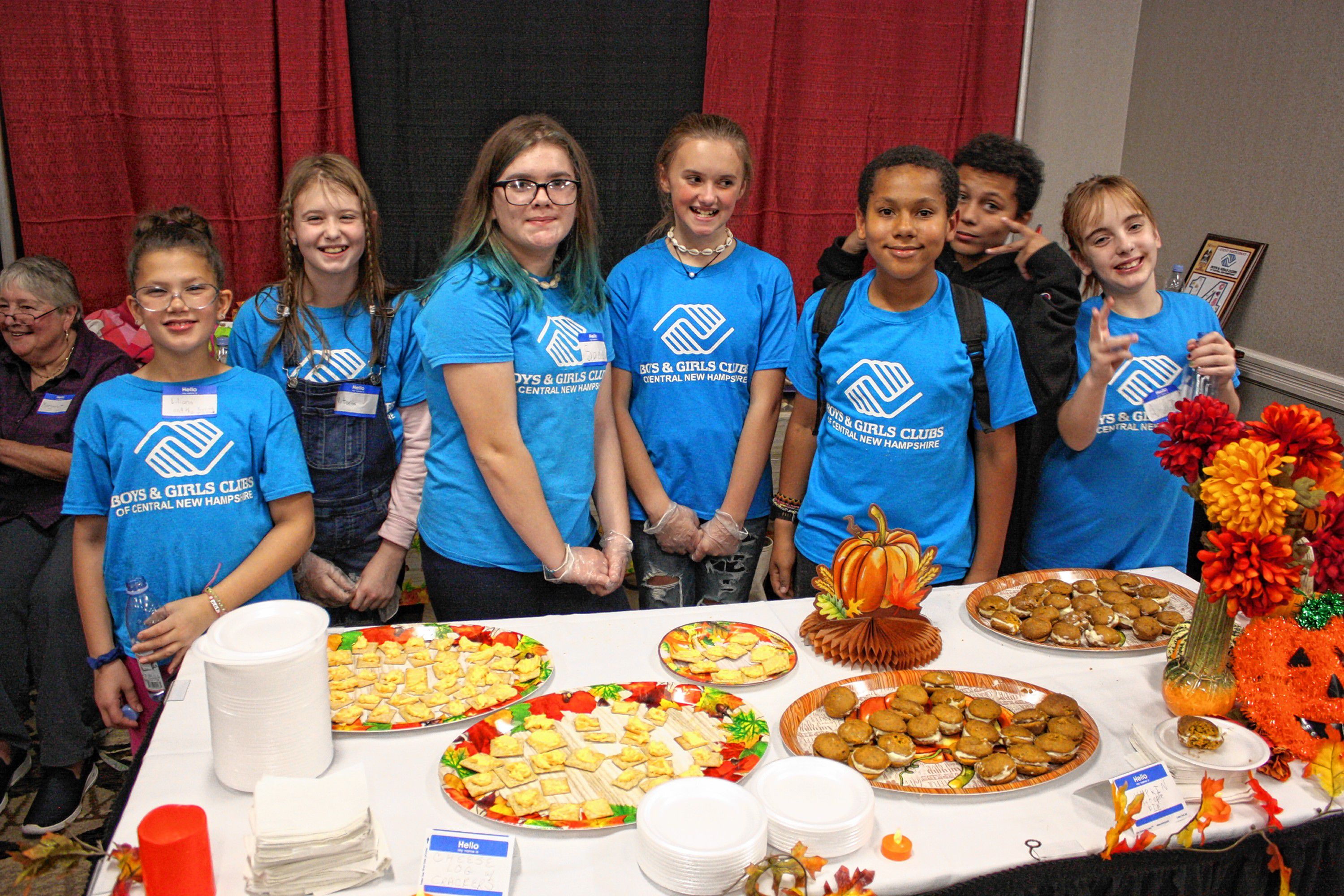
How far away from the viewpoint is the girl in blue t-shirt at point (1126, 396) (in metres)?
1.91

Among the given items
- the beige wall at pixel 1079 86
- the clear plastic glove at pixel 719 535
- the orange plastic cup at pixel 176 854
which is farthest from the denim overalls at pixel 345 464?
the beige wall at pixel 1079 86

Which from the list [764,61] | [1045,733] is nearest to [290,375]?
[1045,733]

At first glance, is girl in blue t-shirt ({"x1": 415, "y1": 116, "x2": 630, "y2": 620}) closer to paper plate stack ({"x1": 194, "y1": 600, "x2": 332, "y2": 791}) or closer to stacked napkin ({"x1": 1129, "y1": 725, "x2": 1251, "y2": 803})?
paper plate stack ({"x1": 194, "y1": 600, "x2": 332, "y2": 791})

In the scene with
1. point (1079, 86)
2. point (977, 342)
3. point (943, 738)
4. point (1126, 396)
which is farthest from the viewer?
point (1079, 86)

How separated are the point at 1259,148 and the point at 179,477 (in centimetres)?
336

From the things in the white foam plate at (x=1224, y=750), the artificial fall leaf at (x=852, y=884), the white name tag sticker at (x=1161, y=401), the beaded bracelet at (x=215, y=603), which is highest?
the white name tag sticker at (x=1161, y=401)

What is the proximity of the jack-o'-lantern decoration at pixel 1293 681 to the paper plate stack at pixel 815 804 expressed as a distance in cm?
62

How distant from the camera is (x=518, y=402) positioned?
177 cm

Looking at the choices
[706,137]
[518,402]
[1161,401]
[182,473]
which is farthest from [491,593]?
[1161,401]

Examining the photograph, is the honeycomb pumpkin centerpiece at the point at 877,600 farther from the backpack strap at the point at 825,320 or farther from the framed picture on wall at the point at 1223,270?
the framed picture on wall at the point at 1223,270

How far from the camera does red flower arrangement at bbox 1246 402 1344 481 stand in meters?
1.24

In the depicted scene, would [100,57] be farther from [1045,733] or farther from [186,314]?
[1045,733]

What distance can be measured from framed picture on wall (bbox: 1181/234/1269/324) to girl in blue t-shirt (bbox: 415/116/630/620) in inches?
88.9

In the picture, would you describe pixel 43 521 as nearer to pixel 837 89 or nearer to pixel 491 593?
pixel 491 593
